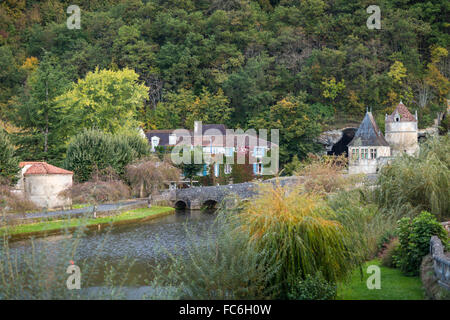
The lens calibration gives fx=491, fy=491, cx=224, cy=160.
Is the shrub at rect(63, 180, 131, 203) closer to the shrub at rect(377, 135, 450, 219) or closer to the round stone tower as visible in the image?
the shrub at rect(377, 135, 450, 219)

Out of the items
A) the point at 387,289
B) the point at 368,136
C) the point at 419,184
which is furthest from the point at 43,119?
the point at 387,289

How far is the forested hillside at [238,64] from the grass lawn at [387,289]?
36810 mm

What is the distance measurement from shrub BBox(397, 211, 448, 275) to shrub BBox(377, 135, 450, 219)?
18.2 ft

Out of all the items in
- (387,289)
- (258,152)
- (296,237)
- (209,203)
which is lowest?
(387,289)

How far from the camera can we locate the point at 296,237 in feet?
40.2

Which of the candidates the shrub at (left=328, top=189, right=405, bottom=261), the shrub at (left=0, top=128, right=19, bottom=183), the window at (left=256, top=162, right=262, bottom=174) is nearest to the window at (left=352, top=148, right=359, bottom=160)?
the window at (left=256, top=162, right=262, bottom=174)

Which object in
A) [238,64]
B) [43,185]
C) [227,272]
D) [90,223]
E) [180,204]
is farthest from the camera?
[238,64]

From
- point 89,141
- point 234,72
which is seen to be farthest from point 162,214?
point 234,72

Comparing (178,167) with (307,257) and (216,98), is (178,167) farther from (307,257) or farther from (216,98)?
(307,257)

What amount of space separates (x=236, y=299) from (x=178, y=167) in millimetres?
38553

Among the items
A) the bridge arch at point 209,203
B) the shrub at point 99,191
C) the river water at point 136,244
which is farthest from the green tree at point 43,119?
the river water at point 136,244

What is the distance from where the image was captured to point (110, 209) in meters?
34.2

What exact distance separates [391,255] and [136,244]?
1400 cm

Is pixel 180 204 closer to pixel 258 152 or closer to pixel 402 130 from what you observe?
pixel 258 152
